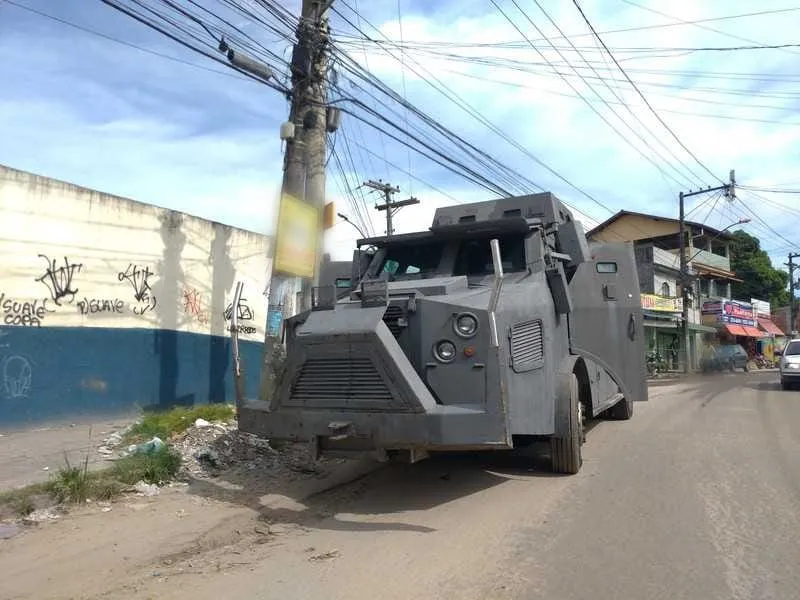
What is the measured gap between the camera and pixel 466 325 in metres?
5.32

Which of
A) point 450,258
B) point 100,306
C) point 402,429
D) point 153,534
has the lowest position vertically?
point 153,534

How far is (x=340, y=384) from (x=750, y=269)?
56779mm

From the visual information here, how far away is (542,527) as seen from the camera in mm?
5062

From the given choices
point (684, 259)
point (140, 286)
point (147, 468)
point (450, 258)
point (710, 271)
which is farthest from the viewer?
point (710, 271)

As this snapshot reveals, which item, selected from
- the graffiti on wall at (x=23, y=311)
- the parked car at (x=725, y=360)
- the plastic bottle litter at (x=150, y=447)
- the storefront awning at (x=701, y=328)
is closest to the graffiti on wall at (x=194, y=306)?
the graffiti on wall at (x=23, y=311)

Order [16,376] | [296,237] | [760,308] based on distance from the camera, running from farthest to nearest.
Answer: [760,308]
[296,237]
[16,376]

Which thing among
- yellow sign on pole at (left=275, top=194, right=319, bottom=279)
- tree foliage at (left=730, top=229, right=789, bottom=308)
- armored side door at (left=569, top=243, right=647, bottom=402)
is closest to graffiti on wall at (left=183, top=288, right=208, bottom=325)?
yellow sign on pole at (left=275, top=194, right=319, bottom=279)

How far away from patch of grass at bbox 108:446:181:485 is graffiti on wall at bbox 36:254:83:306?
12.1 ft

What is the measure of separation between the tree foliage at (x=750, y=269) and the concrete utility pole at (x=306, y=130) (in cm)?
5162

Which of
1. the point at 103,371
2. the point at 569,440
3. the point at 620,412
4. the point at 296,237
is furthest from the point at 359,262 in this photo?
the point at 620,412

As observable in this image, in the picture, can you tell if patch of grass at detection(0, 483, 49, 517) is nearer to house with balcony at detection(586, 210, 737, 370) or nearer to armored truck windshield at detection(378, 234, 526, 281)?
armored truck windshield at detection(378, 234, 526, 281)

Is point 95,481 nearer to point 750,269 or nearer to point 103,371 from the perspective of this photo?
point 103,371

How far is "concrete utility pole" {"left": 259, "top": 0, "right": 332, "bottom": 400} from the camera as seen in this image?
30.2 feet

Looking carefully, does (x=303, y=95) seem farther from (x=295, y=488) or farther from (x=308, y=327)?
(x=295, y=488)
